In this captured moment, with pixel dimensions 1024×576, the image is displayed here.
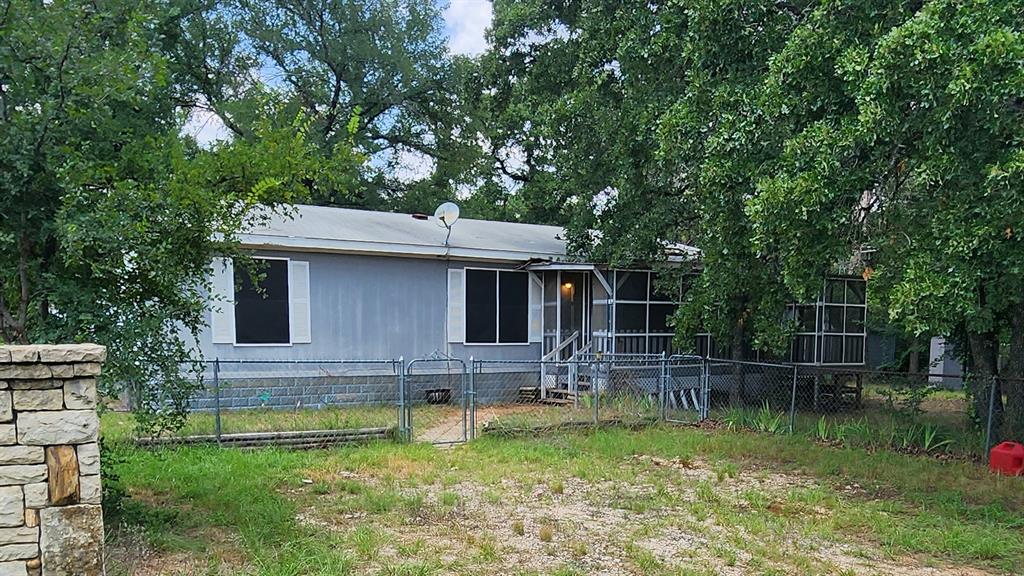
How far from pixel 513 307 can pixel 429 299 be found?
1645 mm

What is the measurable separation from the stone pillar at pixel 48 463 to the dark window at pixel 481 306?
828 cm

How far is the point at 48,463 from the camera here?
300 centimetres

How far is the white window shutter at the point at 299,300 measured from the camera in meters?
9.80

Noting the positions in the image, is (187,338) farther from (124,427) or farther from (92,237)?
(92,237)

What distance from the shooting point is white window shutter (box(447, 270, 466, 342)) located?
11117 mm

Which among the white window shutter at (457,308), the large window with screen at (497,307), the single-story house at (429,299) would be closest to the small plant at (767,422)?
the single-story house at (429,299)

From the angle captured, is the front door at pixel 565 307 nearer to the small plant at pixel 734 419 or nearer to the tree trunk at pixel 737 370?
the tree trunk at pixel 737 370

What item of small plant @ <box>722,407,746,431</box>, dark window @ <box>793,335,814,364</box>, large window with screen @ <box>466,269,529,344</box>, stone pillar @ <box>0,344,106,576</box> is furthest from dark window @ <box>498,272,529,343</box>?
stone pillar @ <box>0,344,106,576</box>

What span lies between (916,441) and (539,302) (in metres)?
6.26

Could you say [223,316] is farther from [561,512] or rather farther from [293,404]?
[561,512]

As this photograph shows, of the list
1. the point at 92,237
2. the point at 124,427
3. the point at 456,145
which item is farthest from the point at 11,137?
the point at 456,145

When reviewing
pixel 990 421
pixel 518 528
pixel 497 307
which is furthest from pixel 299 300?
pixel 990 421

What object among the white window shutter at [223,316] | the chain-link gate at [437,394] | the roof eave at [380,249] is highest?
the roof eave at [380,249]

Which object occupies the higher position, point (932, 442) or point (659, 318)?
point (659, 318)
